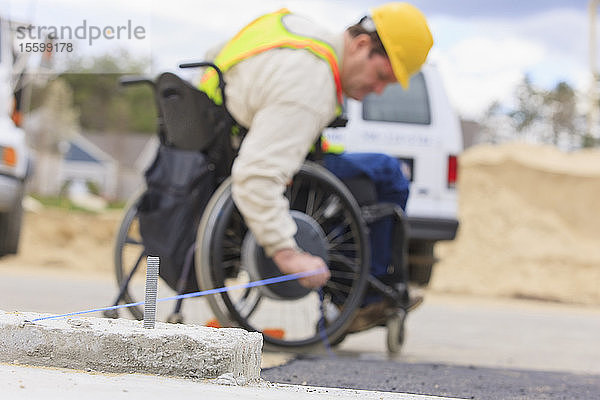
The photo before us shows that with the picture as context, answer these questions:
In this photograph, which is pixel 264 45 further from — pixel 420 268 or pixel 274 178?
pixel 420 268

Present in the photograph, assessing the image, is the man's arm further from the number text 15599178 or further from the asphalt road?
the number text 15599178

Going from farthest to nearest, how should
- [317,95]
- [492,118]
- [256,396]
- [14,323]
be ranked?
[492,118]
[317,95]
[14,323]
[256,396]

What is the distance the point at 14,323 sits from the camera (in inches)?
105

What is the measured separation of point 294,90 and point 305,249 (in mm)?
724

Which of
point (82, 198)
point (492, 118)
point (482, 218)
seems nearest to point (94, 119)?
point (82, 198)

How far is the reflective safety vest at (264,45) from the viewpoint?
4.40 meters

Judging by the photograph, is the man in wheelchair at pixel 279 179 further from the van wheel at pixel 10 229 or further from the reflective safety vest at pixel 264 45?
the van wheel at pixel 10 229

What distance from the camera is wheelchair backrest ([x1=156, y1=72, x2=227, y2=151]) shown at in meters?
4.42

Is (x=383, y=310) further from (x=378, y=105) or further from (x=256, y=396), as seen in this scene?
(x=378, y=105)

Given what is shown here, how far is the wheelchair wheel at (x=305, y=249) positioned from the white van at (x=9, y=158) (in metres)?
3.54

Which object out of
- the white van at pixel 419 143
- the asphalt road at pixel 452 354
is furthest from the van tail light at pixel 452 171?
the asphalt road at pixel 452 354

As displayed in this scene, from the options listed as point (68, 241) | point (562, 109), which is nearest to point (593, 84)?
point (562, 109)

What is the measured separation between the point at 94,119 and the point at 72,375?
66077 millimetres

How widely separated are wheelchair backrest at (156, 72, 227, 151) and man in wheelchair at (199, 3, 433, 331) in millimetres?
110
